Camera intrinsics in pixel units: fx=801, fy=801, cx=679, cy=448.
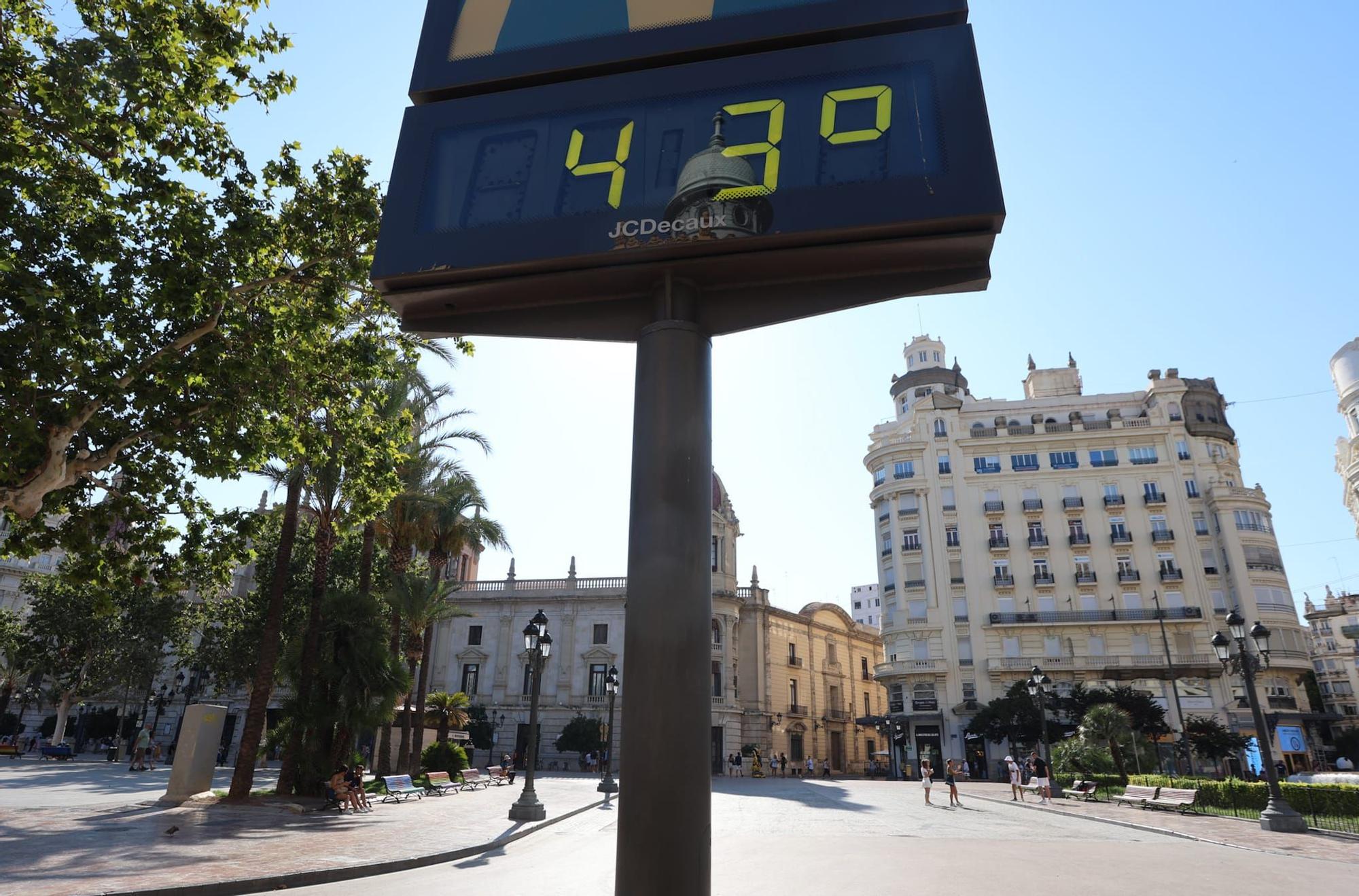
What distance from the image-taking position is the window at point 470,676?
5369cm

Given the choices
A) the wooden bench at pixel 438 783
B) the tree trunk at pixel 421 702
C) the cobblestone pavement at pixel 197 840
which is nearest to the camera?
the cobblestone pavement at pixel 197 840

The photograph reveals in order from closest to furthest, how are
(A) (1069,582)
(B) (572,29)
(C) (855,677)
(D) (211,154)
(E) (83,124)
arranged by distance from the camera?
(B) (572,29)
(E) (83,124)
(D) (211,154)
(A) (1069,582)
(C) (855,677)

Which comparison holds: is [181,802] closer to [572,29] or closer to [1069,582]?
[572,29]

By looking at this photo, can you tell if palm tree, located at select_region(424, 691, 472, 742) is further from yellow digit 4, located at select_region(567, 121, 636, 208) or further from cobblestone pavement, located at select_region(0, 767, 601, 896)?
yellow digit 4, located at select_region(567, 121, 636, 208)

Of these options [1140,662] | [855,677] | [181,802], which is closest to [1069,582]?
[1140,662]

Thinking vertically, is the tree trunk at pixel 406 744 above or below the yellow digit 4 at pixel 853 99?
below

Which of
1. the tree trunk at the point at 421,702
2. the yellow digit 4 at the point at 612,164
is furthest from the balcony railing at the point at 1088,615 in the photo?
the yellow digit 4 at the point at 612,164

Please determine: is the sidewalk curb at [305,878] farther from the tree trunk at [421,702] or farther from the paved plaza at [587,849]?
the tree trunk at [421,702]

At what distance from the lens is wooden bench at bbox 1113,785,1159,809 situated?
2212cm

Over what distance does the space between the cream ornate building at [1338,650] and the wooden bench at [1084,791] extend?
3300 inches

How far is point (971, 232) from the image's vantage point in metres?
4.23

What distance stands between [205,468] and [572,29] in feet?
30.1

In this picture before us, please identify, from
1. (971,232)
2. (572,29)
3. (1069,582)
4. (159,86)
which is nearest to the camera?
(971,232)

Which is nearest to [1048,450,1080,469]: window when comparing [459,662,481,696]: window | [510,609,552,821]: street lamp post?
[459,662,481,696]: window
